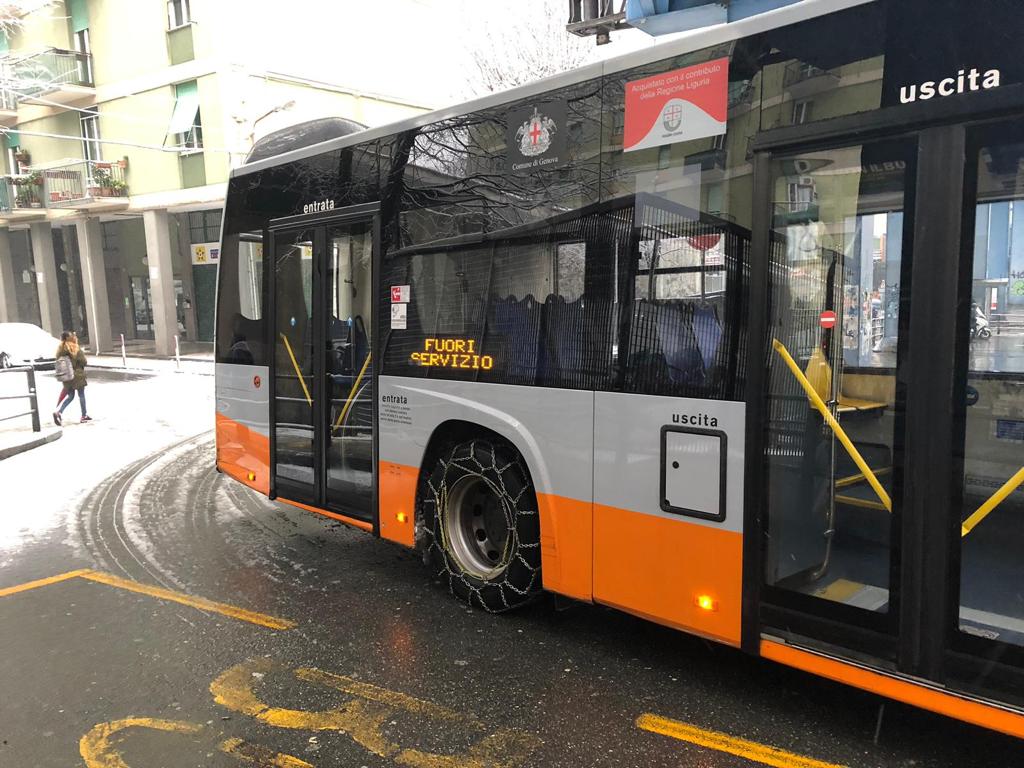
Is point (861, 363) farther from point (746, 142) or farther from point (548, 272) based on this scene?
point (548, 272)

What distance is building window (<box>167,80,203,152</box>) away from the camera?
23484 millimetres

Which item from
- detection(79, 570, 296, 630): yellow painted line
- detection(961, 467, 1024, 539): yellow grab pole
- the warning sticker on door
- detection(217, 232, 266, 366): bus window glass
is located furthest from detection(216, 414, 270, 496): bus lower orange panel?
detection(961, 467, 1024, 539): yellow grab pole

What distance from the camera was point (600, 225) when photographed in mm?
3902

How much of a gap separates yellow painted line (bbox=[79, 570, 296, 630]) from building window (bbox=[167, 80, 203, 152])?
20.7m

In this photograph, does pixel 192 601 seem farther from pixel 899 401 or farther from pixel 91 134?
pixel 91 134

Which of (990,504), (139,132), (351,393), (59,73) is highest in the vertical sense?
(59,73)

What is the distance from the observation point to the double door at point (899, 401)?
291 centimetres

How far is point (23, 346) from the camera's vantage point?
22.5 metres

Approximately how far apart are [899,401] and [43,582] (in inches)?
234

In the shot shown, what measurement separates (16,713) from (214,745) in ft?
3.89

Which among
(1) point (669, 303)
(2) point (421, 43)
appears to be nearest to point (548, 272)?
(1) point (669, 303)

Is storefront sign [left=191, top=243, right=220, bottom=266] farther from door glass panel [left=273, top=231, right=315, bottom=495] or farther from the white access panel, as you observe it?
the white access panel

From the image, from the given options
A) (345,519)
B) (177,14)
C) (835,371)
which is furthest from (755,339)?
(177,14)

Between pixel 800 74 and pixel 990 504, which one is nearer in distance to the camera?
pixel 990 504
